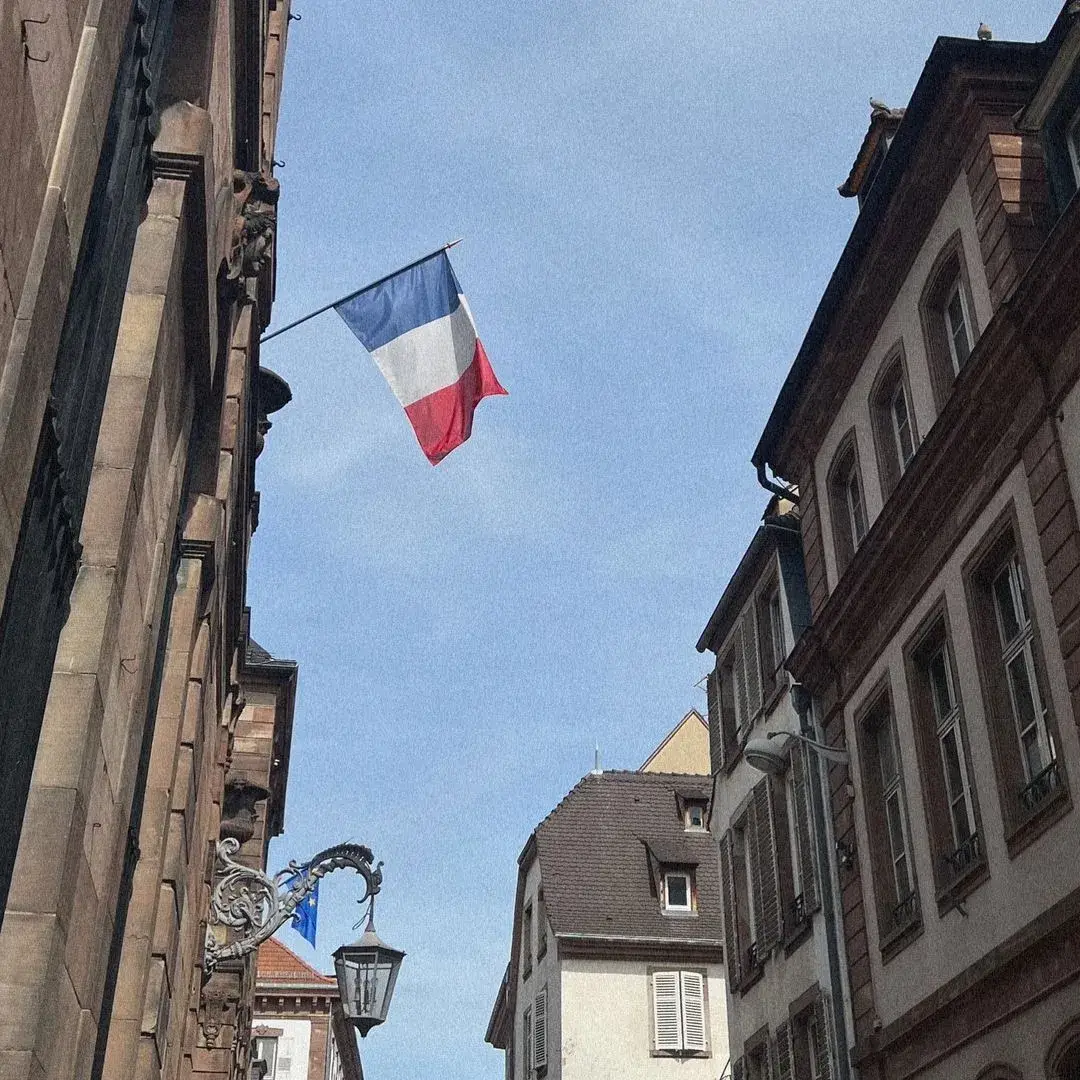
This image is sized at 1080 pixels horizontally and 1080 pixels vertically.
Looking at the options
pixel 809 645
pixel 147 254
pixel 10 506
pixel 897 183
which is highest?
pixel 897 183

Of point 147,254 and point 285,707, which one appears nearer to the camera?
point 147,254

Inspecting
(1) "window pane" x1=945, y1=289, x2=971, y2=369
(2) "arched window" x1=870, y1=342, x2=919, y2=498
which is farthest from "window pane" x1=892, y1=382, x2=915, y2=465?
(1) "window pane" x1=945, y1=289, x2=971, y2=369

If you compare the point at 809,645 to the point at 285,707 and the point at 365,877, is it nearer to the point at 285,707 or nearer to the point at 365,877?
the point at 365,877

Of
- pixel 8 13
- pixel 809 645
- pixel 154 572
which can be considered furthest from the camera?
pixel 809 645

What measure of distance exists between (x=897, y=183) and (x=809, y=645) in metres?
6.10

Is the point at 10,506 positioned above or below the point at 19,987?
above

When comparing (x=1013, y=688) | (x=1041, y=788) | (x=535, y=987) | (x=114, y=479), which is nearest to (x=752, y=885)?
(x=1013, y=688)

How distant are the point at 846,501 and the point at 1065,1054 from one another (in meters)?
9.39

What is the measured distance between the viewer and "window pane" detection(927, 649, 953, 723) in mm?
15930

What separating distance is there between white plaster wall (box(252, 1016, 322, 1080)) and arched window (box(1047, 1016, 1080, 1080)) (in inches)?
1662

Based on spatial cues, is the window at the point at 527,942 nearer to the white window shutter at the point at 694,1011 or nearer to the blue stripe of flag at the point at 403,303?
the white window shutter at the point at 694,1011

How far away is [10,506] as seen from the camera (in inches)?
195

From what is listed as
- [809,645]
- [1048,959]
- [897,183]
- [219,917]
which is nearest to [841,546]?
[809,645]

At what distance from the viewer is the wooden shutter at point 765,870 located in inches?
848
